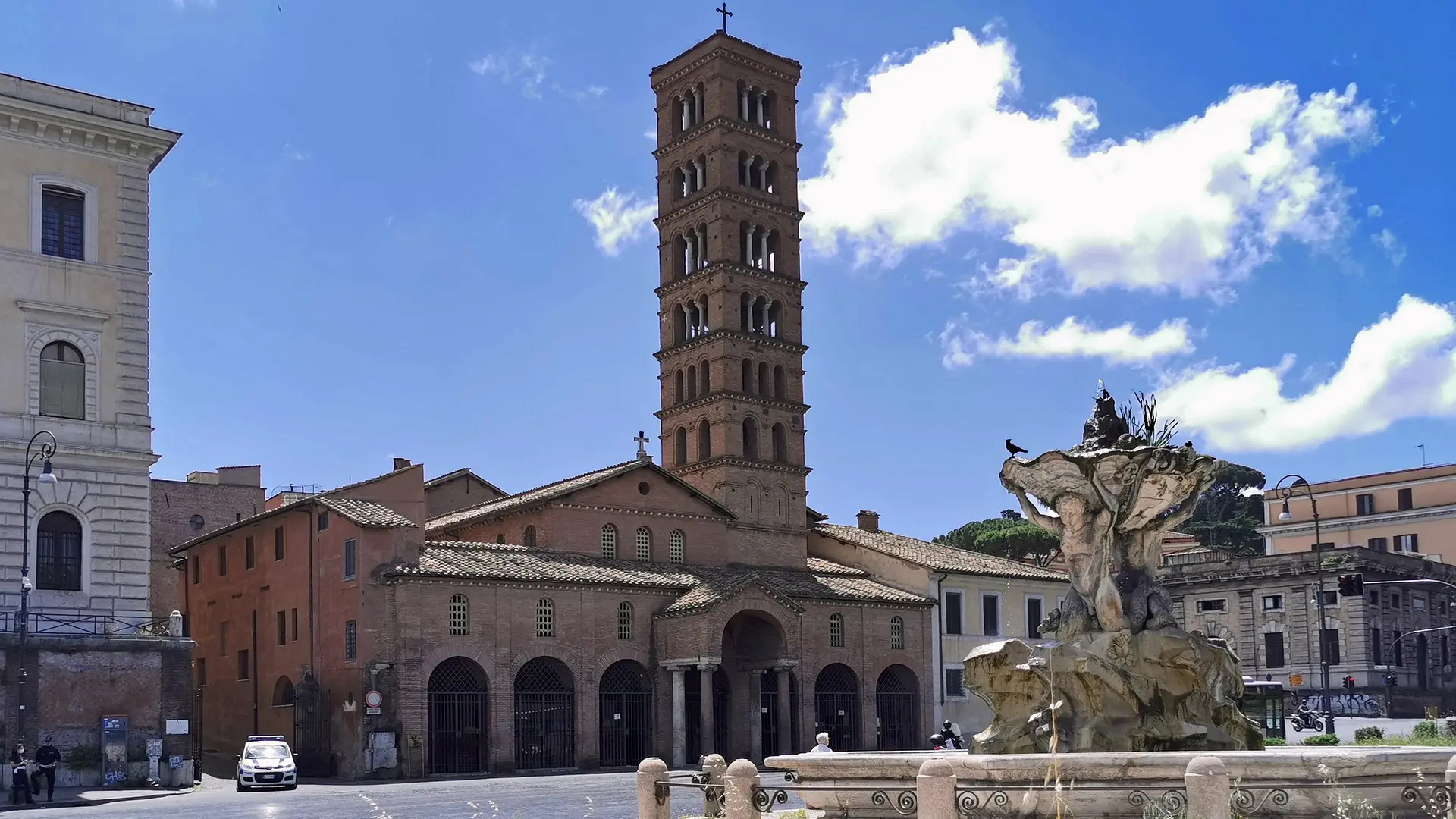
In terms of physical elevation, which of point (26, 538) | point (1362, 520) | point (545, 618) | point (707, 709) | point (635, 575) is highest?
point (1362, 520)

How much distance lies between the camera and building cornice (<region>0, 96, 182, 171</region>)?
39219 mm

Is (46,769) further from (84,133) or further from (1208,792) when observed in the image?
(1208,792)

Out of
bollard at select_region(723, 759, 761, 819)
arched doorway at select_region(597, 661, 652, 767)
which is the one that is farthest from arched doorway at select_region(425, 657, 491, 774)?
bollard at select_region(723, 759, 761, 819)

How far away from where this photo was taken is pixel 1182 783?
46.4ft

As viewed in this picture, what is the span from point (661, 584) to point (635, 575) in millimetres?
990

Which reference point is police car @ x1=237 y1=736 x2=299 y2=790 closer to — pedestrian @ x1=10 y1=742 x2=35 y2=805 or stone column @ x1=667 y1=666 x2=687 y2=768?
pedestrian @ x1=10 y1=742 x2=35 y2=805

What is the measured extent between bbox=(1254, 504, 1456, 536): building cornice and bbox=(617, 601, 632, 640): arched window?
43.2m

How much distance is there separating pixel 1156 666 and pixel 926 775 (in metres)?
6.18

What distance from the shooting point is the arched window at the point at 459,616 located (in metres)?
45.8

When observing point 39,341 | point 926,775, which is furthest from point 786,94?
point 926,775

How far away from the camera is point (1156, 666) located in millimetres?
18359

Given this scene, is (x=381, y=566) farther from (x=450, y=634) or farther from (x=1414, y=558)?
(x=1414, y=558)

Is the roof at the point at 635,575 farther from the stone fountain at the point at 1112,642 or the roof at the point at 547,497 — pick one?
the stone fountain at the point at 1112,642

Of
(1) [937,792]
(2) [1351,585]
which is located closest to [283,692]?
(2) [1351,585]
